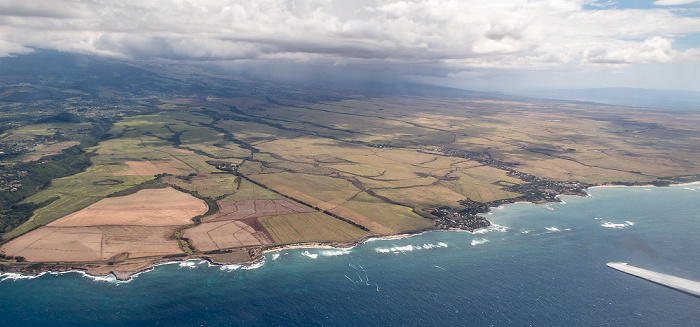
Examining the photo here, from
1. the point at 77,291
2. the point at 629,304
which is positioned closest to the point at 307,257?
the point at 77,291

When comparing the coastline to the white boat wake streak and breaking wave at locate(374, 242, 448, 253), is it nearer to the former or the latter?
Answer: breaking wave at locate(374, 242, 448, 253)

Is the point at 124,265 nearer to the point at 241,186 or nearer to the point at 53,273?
the point at 53,273

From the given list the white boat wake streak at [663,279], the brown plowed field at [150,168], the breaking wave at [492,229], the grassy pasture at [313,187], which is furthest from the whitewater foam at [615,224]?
the brown plowed field at [150,168]

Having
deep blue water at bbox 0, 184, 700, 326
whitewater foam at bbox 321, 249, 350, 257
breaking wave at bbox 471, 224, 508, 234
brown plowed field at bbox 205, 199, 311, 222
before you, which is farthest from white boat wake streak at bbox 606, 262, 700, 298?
brown plowed field at bbox 205, 199, 311, 222

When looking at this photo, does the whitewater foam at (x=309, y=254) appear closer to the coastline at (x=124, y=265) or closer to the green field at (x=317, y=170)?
the coastline at (x=124, y=265)

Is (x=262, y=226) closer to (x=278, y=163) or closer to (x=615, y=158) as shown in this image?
(x=278, y=163)
